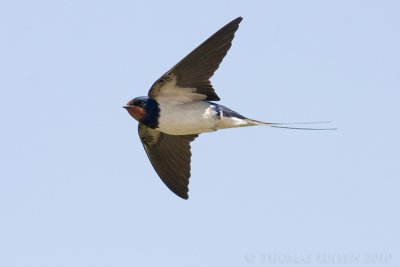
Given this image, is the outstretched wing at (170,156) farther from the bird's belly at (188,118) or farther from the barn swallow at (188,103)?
the bird's belly at (188,118)

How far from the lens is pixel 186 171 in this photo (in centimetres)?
694

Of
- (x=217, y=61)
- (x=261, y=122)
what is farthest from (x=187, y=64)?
(x=261, y=122)

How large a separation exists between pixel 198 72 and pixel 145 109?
489 mm

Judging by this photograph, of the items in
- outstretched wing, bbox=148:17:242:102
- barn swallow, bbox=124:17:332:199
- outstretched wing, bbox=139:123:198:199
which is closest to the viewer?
outstretched wing, bbox=148:17:242:102

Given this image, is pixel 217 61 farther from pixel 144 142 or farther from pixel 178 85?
pixel 144 142

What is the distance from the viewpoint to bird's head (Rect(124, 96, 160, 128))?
643 cm

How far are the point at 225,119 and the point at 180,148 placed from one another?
74cm

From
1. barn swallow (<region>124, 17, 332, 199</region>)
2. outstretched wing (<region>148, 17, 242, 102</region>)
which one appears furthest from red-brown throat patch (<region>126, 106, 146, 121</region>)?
outstretched wing (<region>148, 17, 242, 102</region>)

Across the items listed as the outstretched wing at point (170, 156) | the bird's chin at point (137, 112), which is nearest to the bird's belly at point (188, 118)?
the bird's chin at point (137, 112)

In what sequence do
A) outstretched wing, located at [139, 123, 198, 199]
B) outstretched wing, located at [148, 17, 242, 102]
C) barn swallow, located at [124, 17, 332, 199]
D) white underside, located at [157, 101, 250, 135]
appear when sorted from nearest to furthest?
outstretched wing, located at [148, 17, 242, 102]
barn swallow, located at [124, 17, 332, 199]
white underside, located at [157, 101, 250, 135]
outstretched wing, located at [139, 123, 198, 199]

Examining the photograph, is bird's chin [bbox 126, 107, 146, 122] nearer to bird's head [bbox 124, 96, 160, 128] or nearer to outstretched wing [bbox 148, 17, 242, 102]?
bird's head [bbox 124, 96, 160, 128]

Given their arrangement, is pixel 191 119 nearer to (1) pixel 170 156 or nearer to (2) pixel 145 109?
(2) pixel 145 109

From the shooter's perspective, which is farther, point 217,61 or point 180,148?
point 180,148

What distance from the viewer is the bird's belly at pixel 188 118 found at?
6387 mm
